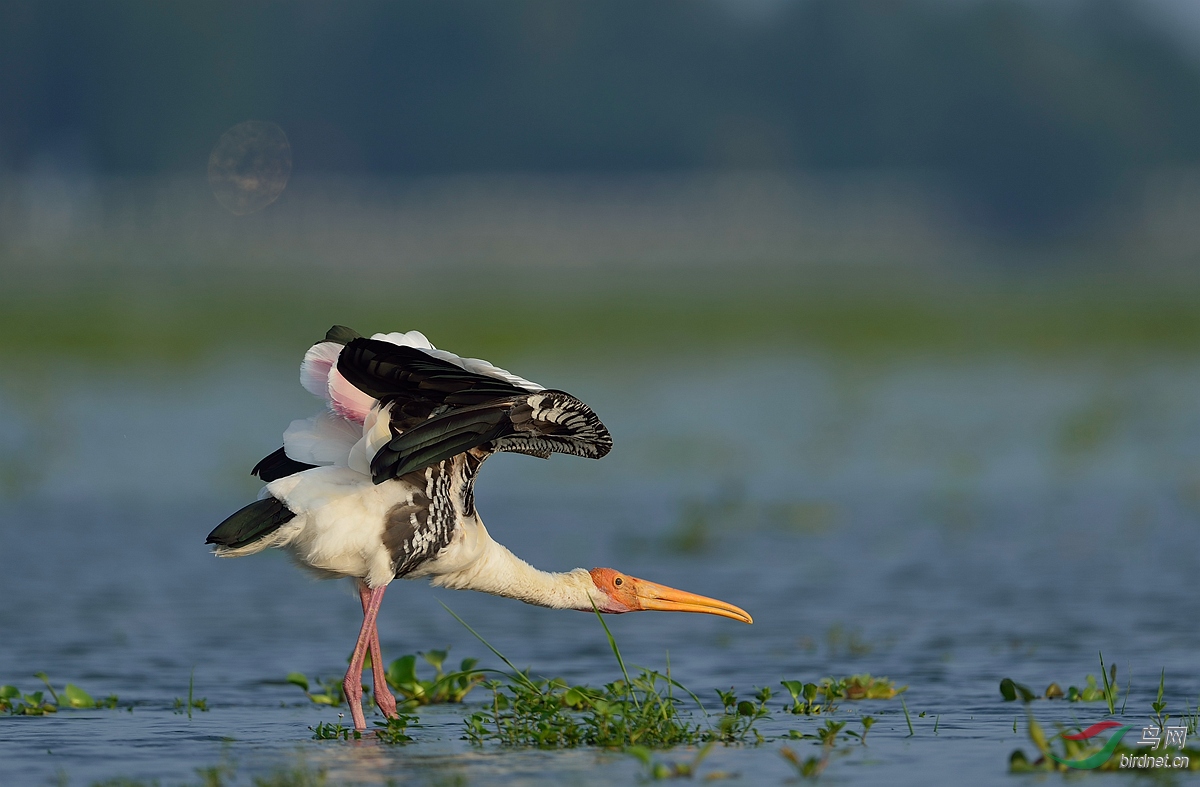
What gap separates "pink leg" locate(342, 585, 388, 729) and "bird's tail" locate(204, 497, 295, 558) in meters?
0.52

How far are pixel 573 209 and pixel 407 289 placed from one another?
57.7 m

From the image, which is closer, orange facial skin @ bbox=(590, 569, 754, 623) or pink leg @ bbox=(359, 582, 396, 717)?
pink leg @ bbox=(359, 582, 396, 717)

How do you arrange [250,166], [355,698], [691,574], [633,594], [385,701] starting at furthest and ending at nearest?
[250,166]
[691,574]
[633,594]
[385,701]
[355,698]

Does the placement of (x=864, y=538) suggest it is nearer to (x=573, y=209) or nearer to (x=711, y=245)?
(x=711, y=245)

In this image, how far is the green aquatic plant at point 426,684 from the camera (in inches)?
317

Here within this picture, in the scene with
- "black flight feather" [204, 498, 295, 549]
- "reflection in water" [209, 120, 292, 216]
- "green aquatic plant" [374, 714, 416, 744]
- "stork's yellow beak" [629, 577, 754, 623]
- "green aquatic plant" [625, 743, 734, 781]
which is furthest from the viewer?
"reflection in water" [209, 120, 292, 216]

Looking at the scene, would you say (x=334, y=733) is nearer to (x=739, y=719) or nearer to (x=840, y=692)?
(x=739, y=719)

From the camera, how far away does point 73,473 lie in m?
16.7

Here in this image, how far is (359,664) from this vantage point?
24.5 ft

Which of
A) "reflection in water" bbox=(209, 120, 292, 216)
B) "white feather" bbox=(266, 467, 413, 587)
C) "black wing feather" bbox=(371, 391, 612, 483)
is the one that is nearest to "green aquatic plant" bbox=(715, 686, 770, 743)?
"black wing feather" bbox=(371, 391, 612, 483)

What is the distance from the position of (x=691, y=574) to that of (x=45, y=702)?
487cm

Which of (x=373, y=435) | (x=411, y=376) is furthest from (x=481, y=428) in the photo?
(x=373, y=435)

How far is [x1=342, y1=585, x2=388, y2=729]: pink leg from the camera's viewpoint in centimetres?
738

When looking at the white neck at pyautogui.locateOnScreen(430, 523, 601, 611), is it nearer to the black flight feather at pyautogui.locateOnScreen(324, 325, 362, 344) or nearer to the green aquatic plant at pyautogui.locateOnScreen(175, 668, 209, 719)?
the black flight feather at pyautogui.locateOnScreen(324, 325, 362, 344)
